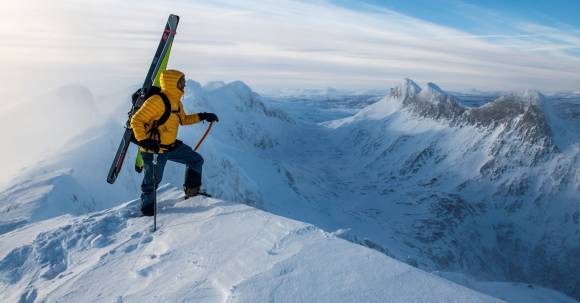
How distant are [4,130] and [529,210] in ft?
618

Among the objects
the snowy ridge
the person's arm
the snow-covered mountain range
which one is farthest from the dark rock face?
the person's arm

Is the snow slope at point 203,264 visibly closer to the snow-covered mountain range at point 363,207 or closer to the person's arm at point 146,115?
the snow-covered mountain range at point 363,207

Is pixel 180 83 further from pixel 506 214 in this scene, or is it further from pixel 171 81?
pixel 506 214

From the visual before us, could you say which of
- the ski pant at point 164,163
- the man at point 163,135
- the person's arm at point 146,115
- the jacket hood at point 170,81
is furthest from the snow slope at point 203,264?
the jacket hood at point 170,81

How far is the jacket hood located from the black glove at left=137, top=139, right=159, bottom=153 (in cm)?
125

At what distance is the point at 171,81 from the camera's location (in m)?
9.65

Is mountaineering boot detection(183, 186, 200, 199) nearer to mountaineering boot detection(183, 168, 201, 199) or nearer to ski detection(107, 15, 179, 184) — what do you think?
mountaineering boot detection(183, 168, 201, 199)

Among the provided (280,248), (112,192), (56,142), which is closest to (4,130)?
(56,142)

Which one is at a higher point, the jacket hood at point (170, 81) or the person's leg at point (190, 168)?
the jacket hood at point (170, 81)

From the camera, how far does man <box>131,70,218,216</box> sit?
9.12 m

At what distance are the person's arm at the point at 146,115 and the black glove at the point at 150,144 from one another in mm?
92

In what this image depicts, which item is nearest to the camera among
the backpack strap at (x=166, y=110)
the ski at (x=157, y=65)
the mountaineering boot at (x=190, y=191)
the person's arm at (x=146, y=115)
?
the person's arm at (x=146, y=115)

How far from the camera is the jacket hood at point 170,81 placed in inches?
379

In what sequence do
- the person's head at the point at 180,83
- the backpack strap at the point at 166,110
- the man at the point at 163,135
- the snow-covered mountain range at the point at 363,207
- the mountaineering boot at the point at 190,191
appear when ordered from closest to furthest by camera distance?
the snow-covered mountain range at the point at 363,207, the man at the point at 163,135, the backpack strap at the point at 166,110, the person's head at the point at 180,83, the mountaineering boot at the point at 190,191
